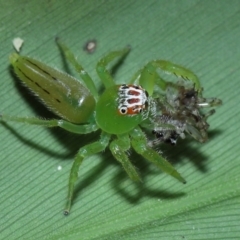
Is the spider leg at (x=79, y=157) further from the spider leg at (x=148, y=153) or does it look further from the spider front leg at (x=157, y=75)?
the spider front leg at (x=157, y=75)

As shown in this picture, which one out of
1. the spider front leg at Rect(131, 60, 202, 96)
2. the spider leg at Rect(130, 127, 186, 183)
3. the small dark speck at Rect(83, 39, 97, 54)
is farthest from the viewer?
the small dark speck at Rect(83, 39, 97, 54)

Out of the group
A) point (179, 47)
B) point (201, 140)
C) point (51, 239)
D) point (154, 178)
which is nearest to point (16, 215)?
point (51, 239)

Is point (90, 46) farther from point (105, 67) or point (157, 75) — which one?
point (157, 75)

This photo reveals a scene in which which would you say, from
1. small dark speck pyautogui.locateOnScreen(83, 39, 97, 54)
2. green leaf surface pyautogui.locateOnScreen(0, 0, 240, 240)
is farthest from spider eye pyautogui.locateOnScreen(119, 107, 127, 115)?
small dark speck pyautogui.locateOnScreen(83, 39, 97, 54)

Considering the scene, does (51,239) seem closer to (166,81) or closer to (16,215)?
(16,215)

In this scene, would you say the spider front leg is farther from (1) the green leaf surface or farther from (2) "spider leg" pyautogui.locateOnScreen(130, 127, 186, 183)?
(2) "spider leg" pyautogui.locateOnScreen(130, 127, 186, 183)

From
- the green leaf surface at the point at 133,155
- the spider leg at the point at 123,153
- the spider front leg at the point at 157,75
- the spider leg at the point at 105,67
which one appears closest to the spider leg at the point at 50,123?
the green leaf surface at the point at 133,155
